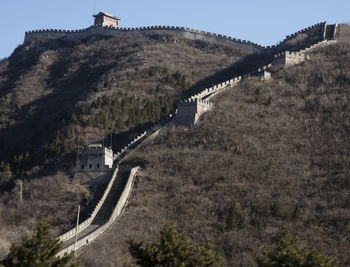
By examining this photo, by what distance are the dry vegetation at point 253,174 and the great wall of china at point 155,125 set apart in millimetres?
1016

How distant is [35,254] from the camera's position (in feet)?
113

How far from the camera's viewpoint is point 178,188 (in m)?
65.7

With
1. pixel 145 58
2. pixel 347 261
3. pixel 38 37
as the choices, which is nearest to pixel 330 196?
pixel 347 261

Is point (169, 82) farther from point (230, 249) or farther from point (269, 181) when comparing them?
point (230, 249)

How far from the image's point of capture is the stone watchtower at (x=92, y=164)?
70312mm

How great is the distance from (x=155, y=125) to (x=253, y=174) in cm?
1667

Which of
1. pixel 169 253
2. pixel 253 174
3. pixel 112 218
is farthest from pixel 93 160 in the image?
pixel 169 253

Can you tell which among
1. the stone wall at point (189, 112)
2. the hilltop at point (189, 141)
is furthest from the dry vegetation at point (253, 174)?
the stone wall at point (189, 112)

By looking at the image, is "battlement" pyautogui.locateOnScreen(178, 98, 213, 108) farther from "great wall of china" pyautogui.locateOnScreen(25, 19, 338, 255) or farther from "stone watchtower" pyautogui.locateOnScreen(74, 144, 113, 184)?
"stone watchtower" pyautogui.locateOnScreen(74, 144, 113, 184)

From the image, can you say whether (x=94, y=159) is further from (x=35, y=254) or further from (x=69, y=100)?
(x=35, y=254)

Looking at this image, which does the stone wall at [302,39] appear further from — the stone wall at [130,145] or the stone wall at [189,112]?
the stone wall at [130,145]

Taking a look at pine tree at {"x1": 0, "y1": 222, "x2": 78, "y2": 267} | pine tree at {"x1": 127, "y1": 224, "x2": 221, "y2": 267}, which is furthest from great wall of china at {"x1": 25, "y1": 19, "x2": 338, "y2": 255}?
pine tree at {"x1": 127, "y1": 224, "x2": 221, "y2": 267}

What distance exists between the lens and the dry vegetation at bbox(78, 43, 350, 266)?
55.9m

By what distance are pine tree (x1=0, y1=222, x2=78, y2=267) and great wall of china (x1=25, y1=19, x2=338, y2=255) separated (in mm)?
16261
